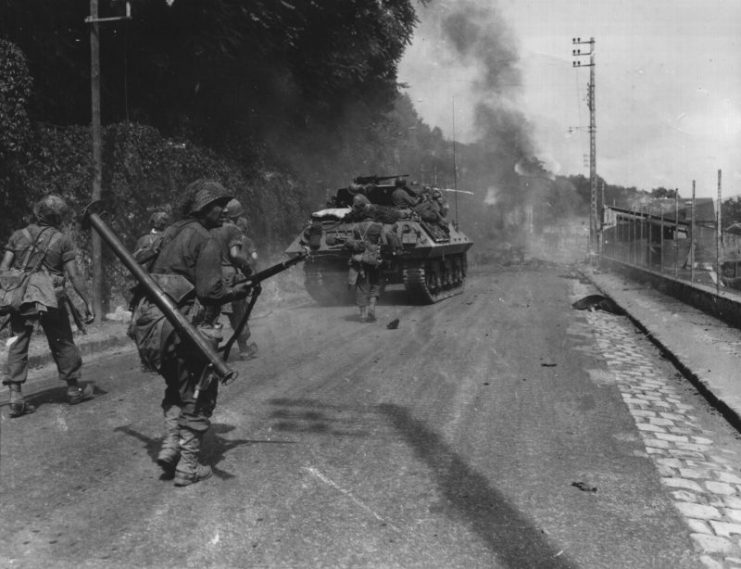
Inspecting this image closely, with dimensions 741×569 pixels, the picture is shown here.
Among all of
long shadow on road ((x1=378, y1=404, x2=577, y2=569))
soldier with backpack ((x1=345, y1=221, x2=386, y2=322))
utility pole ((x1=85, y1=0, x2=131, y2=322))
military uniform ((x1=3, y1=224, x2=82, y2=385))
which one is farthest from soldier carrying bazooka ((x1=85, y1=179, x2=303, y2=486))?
soldier with backpack ((x1=345, y1=221, x2=386, y2=322))

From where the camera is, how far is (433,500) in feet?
11.7

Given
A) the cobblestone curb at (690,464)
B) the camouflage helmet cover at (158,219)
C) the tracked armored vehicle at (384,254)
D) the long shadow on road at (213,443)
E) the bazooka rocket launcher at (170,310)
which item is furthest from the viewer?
the tracked armored vehicle at (384,254)

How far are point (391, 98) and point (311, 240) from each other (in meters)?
15.6

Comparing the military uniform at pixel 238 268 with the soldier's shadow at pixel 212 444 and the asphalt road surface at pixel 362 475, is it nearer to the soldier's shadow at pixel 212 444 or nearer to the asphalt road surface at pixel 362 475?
the asphalt road surface at pixel 362 475

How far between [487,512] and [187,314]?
6.23 ft

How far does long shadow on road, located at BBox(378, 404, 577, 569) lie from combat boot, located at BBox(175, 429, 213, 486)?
1295mm

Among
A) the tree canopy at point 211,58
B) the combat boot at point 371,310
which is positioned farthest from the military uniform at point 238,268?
the tree canopy at point 211,58

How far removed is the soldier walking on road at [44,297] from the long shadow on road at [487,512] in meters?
2.96

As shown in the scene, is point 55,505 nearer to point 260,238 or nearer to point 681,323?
point 681,323

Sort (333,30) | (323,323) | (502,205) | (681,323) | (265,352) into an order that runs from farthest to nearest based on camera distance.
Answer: (502,205) < (333,30) < (323,323) < (681,323) < (265,352)

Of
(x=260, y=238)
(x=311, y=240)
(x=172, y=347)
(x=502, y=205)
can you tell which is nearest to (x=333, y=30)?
(x=260, y=238)

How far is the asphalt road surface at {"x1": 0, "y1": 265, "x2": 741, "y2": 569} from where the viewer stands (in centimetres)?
303

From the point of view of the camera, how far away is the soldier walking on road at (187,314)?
3844 millimetres

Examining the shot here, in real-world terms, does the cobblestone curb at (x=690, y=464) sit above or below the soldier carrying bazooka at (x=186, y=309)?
below
